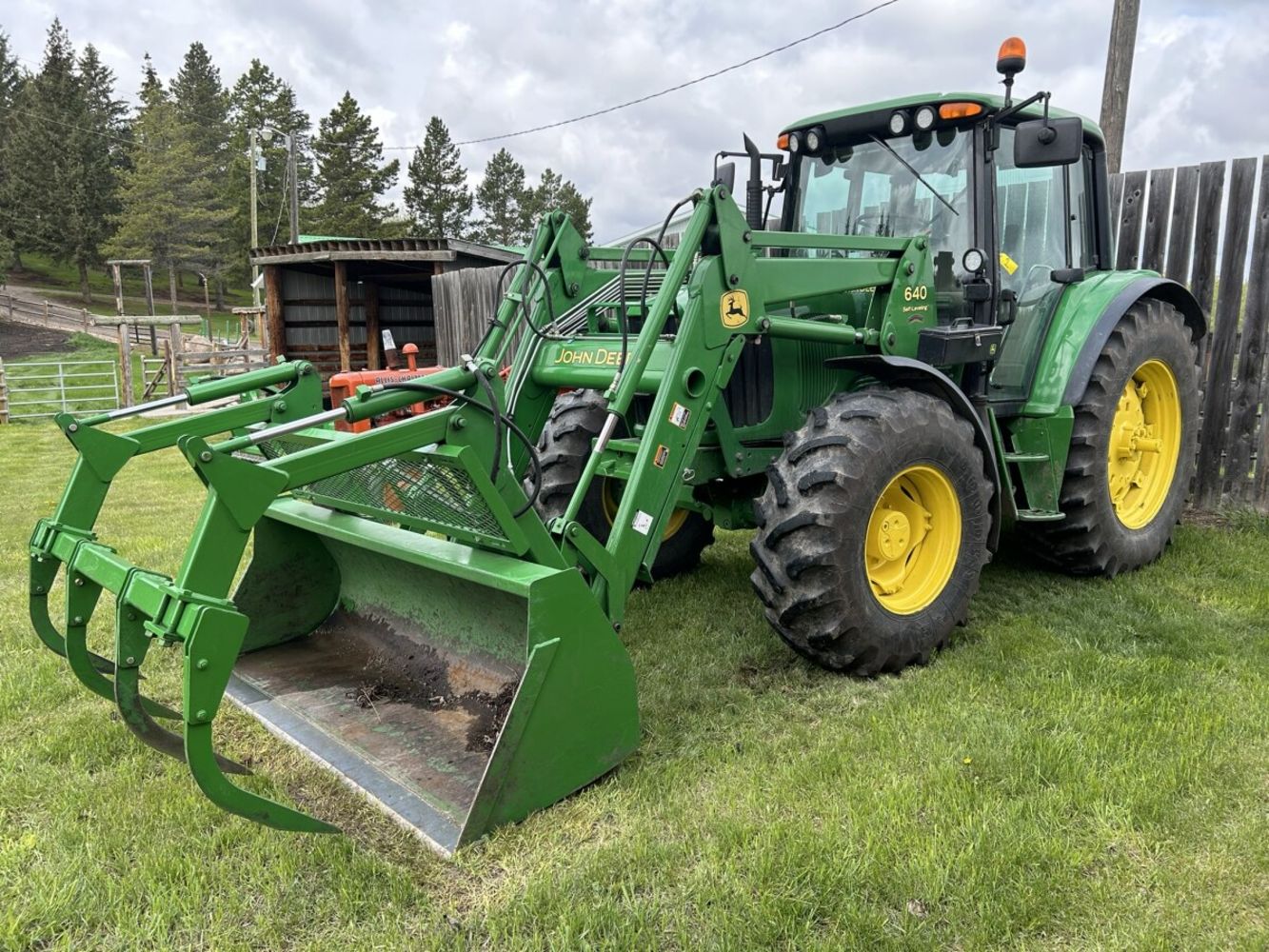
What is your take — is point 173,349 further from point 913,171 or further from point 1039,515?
point 1039,515

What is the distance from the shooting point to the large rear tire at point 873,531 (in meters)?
3.40

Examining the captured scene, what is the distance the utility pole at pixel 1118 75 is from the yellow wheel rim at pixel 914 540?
4.44 metres

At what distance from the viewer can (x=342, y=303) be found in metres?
15.4

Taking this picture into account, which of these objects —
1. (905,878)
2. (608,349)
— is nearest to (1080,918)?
(905,878)

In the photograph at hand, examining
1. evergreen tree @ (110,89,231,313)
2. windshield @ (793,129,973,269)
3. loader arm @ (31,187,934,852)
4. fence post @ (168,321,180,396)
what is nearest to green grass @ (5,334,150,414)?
fence post @ (168,321,180,396)

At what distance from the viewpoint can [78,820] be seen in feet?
9.27

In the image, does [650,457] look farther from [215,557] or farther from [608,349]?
[215,557]

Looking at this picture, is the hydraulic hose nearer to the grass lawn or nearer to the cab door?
the cab door

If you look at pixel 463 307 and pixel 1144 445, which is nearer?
pixel 1144 445

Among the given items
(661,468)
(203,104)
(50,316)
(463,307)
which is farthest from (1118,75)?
(203,104)

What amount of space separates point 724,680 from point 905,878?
Result: 54.6 inches

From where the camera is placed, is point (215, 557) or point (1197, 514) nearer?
point (215, 557)

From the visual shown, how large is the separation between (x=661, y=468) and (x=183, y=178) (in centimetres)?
4765

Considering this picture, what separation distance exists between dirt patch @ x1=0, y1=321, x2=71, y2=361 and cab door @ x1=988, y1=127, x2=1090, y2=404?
107 ft
